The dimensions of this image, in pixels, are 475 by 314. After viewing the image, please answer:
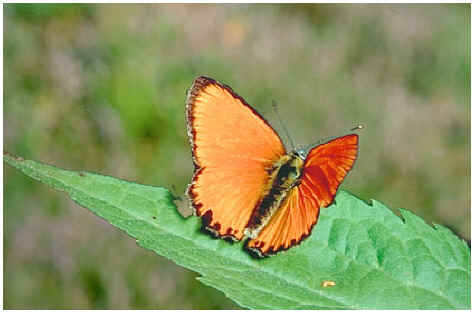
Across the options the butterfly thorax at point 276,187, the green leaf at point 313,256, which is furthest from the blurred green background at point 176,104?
the green leaf at point 313,256

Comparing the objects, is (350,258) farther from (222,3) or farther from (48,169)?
(222,3)

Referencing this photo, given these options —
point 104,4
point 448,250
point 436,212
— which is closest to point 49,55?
point 104,4

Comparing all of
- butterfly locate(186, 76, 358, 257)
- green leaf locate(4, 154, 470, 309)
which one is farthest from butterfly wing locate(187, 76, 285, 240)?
green leaf locate(4, 154, 470, 309)

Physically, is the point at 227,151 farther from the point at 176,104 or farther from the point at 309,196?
the point at 176,104

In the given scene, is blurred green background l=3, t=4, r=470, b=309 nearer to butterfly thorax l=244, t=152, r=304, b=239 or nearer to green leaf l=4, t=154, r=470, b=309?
butterfly thorax l=244, t=152, r=304, b=239

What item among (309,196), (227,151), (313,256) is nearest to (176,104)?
(227,151)
